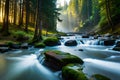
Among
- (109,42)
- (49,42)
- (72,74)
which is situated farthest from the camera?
(49,42)

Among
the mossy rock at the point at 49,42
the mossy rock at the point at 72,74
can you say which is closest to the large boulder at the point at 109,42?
the mossy rock at the point at 49,42

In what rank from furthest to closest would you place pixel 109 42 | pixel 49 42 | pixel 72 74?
pixel 49 42 → pixel 109 42 → pixel 72 74

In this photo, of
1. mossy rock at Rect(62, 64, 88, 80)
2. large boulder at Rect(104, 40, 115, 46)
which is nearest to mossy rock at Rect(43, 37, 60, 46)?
large boulder at Rect(104, 40, 115, 46)

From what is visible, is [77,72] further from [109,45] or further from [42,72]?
[109,45]

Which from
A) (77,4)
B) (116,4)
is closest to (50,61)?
(116,4)

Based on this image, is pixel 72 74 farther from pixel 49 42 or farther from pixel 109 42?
pixel 49 42

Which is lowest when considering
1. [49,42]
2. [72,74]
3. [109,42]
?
[72,74]

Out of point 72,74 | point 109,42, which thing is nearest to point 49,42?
point 109,42

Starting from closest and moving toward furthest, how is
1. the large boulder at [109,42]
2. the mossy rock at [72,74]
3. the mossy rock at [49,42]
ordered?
the mossy rock at [72,74], the large boulder at [109,42], the mossy rock at [49,42]

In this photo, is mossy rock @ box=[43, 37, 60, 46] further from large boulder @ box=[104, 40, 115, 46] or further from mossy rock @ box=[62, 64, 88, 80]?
mossy rock @ box=[62, 64, 88, 80]

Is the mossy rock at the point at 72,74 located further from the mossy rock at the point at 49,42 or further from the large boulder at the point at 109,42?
the mossy rock at the point at 49,42

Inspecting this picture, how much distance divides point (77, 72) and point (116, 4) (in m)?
27.1

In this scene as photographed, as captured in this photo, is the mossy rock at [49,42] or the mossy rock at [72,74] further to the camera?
the mossy rock at [49,42]

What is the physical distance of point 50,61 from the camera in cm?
1142
